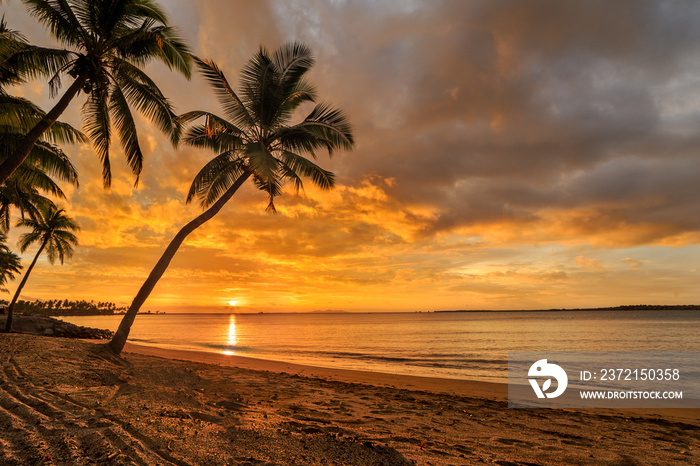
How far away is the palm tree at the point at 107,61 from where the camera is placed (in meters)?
9.18

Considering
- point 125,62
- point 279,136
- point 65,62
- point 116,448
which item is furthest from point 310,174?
point 116,448

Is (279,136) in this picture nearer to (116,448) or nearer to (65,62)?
(65,62)

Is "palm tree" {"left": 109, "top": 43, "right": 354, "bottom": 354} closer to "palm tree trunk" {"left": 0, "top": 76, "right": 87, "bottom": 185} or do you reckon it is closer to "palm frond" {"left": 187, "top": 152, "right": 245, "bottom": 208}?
"palm frond" {"left": 187, "top": 152, "right": 245, "bottom": 208}

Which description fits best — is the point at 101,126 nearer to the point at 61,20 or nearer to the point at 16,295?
the point at 61,20

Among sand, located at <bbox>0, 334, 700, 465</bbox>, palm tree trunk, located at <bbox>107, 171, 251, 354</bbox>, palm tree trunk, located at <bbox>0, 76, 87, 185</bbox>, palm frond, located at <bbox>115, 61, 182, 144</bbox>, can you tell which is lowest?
sand, located at <bbox>0, 334, 700, 465</bbox>

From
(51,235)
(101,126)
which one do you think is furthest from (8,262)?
(101,126)

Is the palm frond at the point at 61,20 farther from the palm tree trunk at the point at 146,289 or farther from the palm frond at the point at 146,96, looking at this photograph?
the palm tree trunk at the point at 146,289

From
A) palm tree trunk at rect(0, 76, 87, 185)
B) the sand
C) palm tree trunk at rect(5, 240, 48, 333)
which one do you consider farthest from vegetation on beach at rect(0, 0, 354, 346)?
palm tree trunk at rect(5, 240, 48, 333)

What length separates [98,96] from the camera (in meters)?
9.95

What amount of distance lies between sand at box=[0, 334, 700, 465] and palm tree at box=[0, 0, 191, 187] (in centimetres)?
575

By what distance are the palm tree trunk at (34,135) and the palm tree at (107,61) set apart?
2 cm

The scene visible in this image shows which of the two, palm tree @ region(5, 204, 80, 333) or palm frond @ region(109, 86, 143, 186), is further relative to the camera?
palm tree @ region(5, 204, 80, 333)

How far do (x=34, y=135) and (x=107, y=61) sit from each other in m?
3.02

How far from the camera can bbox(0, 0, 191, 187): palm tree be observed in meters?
9.18
